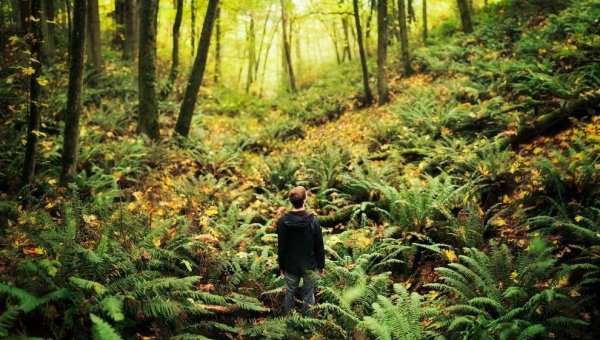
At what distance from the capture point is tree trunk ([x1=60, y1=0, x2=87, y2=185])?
22.5ft

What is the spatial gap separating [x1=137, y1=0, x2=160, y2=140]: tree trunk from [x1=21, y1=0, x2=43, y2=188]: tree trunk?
14.2 ft

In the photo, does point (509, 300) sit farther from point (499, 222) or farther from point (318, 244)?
point (318, 244)

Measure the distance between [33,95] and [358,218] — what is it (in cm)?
634

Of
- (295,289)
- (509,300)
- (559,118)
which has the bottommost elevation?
(295,289)

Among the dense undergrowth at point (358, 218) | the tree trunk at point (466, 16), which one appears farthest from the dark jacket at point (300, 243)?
the tree trunk at point (466, 16)

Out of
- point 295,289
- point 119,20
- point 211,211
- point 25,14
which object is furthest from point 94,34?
point 295,289

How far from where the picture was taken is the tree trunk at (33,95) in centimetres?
666

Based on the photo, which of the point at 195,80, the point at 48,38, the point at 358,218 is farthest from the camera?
the point at 48,38

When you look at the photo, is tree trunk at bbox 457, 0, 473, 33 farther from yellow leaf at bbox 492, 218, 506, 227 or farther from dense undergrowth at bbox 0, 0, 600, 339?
yellow leaf at bbox 492, 218, 506, 227

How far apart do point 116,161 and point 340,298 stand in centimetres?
727

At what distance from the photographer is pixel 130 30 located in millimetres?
17656

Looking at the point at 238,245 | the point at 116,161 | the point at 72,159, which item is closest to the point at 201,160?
the point at 116,161

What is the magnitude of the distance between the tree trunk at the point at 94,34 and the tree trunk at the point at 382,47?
34.8 feet

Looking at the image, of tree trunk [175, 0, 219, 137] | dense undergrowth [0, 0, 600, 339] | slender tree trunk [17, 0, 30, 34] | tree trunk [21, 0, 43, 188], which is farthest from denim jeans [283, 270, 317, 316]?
tree trunk [175, 0, 219, 137]
